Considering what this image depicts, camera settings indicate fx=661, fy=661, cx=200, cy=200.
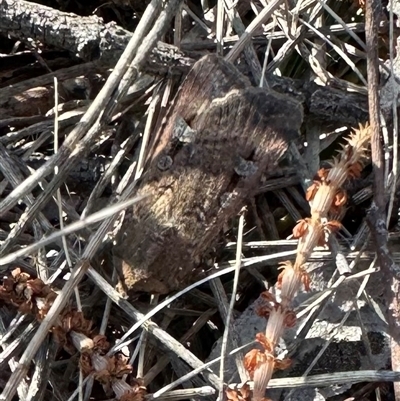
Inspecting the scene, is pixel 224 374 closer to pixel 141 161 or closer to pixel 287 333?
pixel 287 333

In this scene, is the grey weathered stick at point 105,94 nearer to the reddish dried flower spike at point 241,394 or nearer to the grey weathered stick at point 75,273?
the grey weathered stick at point 75,273

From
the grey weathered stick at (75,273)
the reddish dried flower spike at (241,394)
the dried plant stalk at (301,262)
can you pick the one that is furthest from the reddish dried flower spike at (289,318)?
the grey weathered stick at (75,273)

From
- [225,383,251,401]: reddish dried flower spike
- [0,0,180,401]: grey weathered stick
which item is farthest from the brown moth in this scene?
[225,383,251,401]: reddish dried flower spike

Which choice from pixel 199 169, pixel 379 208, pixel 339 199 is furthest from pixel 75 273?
pixel 379 208

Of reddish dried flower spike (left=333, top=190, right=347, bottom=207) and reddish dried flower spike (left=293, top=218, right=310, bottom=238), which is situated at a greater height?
reddish dried flower spike (left=333, top=190, right=347, bottom=207)

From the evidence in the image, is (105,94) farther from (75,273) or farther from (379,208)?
(379,208)

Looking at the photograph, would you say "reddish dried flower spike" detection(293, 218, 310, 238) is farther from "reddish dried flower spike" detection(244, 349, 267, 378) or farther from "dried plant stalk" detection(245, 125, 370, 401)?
"reddish dried flower spike" detection(244, 349, 267, 378)
